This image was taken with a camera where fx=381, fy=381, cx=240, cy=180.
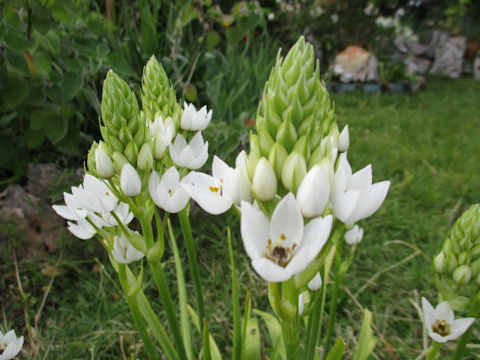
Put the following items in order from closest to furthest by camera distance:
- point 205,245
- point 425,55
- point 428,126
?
point 205,245
point 428,126
point 425,55

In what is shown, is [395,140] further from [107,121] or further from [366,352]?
[107,121]

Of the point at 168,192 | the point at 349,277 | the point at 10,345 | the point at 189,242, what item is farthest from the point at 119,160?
the point at 349,277

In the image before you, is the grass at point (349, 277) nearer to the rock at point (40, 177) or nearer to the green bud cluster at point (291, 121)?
the rock at point (40, 177)

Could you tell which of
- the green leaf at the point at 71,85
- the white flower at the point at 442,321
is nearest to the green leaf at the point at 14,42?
the green leaf at the point at 71,85

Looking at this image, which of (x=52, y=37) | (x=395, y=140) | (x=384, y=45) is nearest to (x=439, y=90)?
(x=384, y=45)

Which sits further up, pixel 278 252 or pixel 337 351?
pixel 278 252

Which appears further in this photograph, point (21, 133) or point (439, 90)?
point (439, 90)

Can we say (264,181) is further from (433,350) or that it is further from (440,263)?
(433,350)
